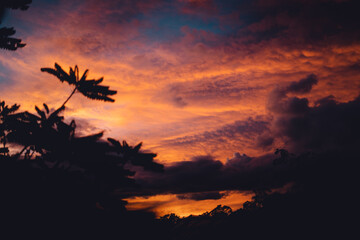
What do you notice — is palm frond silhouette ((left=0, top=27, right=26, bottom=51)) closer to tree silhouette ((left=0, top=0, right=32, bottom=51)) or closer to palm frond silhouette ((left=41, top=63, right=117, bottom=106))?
tree silhouette ((left=0, top=0, right=32, bottom=51))

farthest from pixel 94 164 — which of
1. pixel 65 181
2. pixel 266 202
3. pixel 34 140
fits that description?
pixel 266 202

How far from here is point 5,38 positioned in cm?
817

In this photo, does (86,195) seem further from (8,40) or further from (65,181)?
(8,40)

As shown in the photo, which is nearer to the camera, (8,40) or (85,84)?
(8,40)

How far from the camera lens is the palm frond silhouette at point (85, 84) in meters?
13.2

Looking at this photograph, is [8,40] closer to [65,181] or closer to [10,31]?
[10,31]

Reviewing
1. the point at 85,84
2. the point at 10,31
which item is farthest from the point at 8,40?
the point at 85,84

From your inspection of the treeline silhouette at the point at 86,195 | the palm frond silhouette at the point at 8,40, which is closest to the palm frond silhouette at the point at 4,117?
the treeline silhouette at the point at 86,195

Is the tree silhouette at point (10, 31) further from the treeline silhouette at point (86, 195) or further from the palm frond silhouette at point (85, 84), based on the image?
the palm frond silhouette at point (85, 84)

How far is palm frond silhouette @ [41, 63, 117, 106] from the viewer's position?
13.2m

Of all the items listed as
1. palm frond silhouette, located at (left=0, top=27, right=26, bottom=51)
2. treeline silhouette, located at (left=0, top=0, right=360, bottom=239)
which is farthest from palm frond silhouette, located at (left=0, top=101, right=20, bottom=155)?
palm frond silhouette, located at (left=0, top=27, right=26, bottom=51)

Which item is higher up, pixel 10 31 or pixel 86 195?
pixel 10 31

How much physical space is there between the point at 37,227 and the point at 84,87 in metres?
8.55

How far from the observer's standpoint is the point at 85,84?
13547 mm
